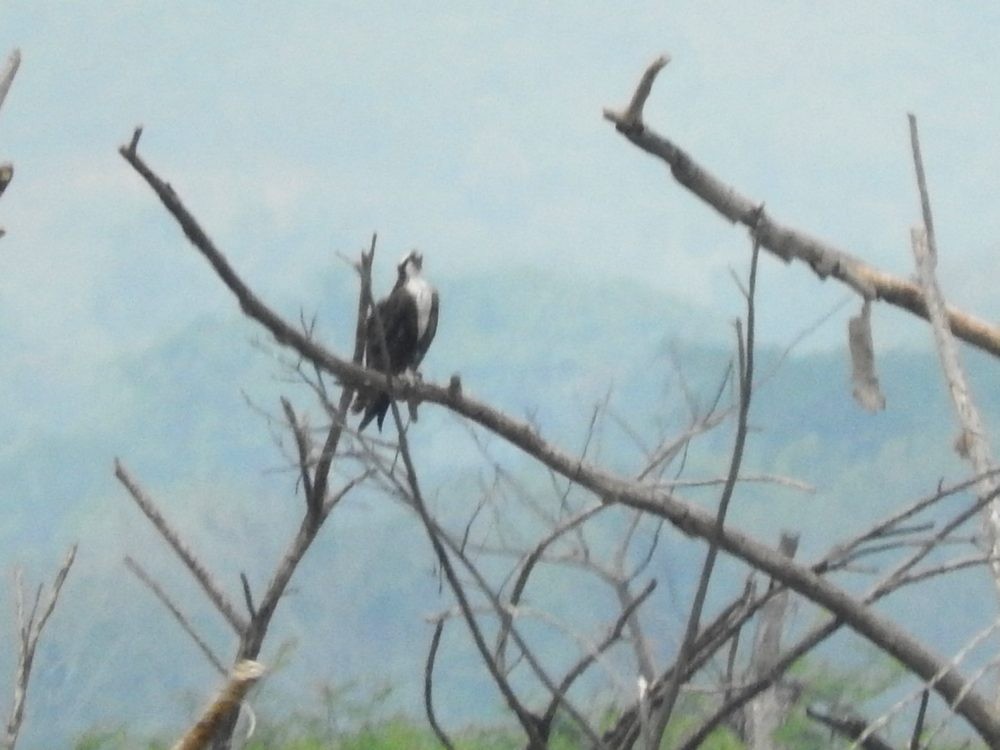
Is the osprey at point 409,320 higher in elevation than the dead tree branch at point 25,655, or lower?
higher

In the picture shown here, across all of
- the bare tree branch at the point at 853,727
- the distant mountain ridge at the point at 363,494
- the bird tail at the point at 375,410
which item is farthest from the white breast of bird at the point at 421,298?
the bare tree branch at the point at 853,727

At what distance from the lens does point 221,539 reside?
3230mm

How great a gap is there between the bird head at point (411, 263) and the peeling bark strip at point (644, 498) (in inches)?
49.5

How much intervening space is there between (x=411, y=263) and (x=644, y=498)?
1534 millimetres

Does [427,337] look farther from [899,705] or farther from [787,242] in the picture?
[899,705]

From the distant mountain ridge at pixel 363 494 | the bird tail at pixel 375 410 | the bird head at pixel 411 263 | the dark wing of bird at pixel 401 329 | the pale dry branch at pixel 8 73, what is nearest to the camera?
the pale dry branch at pixel 8 73

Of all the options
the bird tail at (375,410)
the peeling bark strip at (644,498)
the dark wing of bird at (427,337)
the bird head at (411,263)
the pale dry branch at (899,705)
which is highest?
the bird head at (411,263)

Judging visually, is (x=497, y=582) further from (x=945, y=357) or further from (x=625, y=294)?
(x=945, y=357)

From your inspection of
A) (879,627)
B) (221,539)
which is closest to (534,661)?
(879,627)

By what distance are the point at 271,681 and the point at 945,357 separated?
211 cm

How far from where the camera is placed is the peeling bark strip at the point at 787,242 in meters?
1.21

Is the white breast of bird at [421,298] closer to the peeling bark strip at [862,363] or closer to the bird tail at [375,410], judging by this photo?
the bird tail at [375,410]

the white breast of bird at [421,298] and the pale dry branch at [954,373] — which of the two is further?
the white breast of bird at [421,298]

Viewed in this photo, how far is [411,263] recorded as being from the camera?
2.50m
